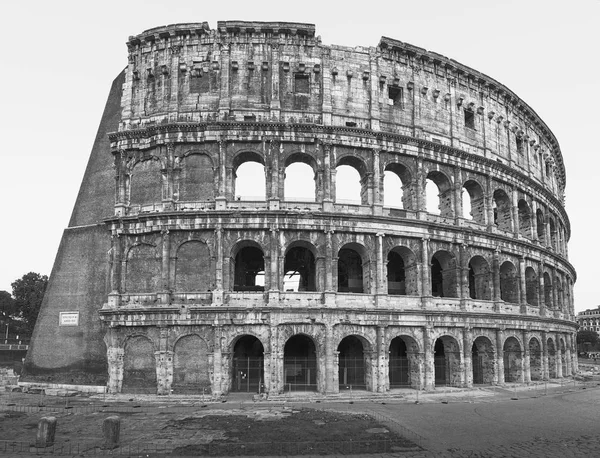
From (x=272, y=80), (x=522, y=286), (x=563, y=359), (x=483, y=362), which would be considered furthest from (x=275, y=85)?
(x=563, y=359)

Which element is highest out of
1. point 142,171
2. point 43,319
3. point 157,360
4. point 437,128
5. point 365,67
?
point 365,67

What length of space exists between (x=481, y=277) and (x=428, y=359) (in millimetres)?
7170

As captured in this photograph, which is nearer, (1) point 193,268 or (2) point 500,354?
(1) point 193,268

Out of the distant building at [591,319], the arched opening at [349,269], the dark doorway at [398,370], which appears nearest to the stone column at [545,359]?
the dark doorway at [398,370]

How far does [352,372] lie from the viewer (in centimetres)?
2725

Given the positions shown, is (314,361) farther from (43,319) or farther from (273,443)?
(43,319)

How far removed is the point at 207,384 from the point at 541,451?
1514 cm

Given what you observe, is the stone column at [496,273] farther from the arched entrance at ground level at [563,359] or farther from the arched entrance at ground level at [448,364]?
the arched entrance at ground level at [563,359]

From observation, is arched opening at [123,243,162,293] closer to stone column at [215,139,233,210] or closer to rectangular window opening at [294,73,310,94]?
stone column at [215,139,233,210]

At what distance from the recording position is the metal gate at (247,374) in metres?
25.5

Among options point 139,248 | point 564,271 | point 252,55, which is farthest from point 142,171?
point 564,271

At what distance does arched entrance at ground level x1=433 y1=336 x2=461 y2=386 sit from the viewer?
28172 mm

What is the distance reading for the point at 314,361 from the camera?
86.3ft

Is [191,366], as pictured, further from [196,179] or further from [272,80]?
[272,80]
